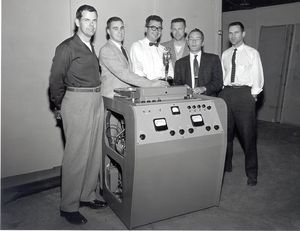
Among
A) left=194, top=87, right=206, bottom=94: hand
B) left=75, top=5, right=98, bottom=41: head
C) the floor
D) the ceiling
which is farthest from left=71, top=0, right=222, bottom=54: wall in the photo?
the ceiling

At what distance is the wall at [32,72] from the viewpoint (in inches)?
125

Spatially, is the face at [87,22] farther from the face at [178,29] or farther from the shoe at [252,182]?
the shoe at [252,182]

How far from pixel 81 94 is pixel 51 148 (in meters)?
1.33

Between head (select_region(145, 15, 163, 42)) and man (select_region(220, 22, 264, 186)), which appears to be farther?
man (select_region(220, 22, 264, 186))

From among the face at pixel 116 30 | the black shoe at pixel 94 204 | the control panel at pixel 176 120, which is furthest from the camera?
the black shoe at pixel 94 204

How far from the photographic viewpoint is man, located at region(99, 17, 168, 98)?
2686mm

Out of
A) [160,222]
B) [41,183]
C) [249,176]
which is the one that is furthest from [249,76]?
[41,183]

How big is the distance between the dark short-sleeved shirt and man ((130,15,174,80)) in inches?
24.7

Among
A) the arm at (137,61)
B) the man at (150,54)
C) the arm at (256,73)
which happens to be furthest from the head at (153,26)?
the arm at (256,73)

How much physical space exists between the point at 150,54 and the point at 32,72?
49.1 inches

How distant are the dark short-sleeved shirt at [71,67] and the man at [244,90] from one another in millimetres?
1597

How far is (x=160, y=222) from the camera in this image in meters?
2.66

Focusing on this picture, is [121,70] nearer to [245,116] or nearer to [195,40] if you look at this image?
[195,40]

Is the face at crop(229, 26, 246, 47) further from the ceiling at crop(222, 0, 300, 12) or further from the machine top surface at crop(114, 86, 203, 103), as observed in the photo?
the ceiling at crop(222, 0, 300, 12)
